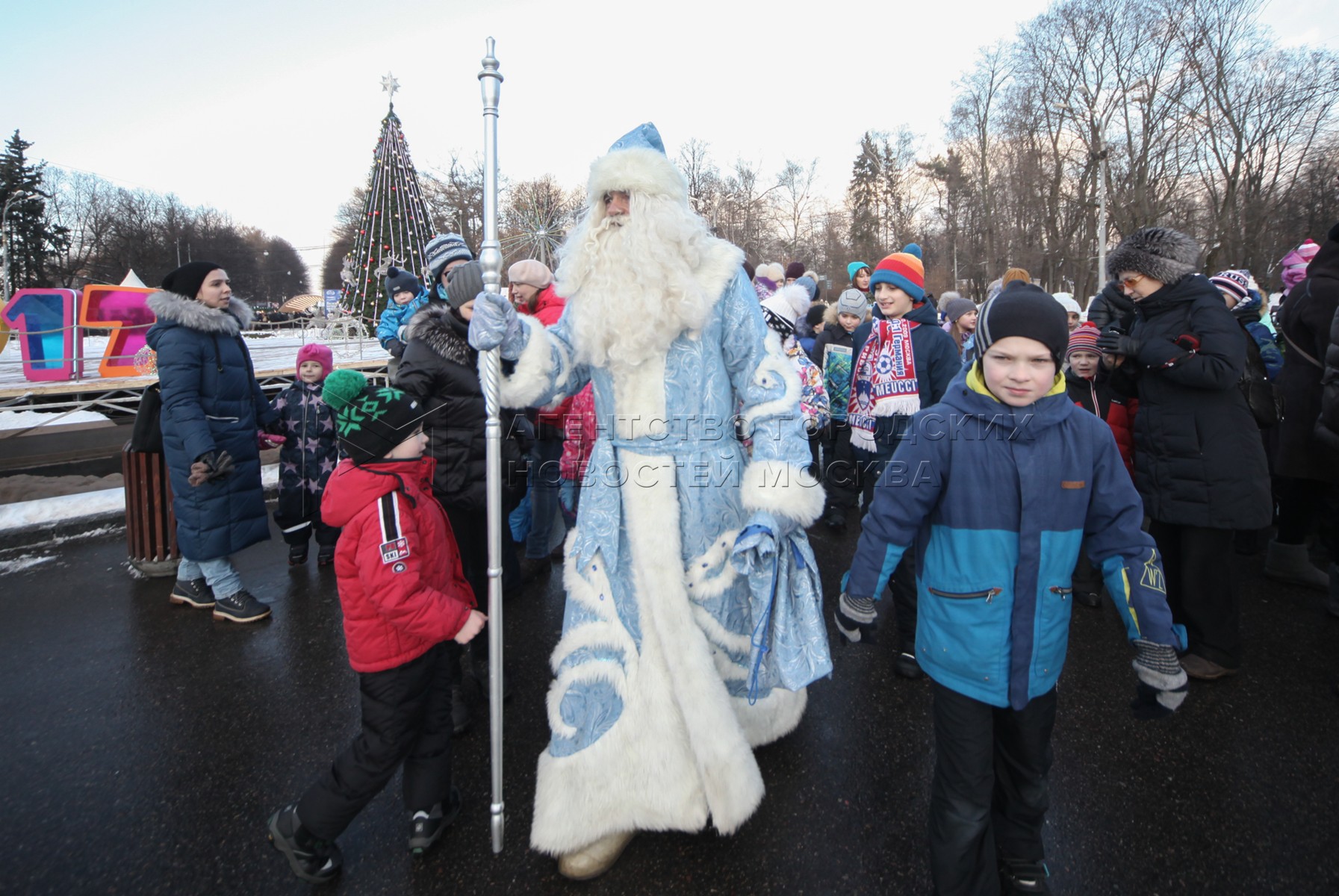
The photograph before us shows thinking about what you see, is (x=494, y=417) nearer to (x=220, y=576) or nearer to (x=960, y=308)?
(x=220, y=576)

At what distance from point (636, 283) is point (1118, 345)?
230cm

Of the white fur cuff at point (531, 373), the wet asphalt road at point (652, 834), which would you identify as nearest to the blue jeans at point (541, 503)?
the wet asphalt road at point (652, 834)

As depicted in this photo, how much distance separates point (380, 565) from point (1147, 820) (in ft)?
8.54

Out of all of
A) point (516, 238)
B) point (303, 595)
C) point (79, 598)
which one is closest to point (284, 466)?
point (303, 595)

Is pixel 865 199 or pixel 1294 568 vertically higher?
pixel 865 199

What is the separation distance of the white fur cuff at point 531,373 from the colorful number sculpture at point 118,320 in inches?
450

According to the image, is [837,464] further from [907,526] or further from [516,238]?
[907,526]

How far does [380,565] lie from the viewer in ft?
6.62

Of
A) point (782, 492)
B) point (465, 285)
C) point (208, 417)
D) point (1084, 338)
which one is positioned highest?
point (465, 285)

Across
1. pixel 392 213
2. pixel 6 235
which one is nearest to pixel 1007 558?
pixel 392 213

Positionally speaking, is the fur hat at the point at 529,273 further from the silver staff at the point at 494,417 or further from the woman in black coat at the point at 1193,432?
the woman in black coat at the point at 1193,432

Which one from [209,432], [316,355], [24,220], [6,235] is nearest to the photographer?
[209,432]

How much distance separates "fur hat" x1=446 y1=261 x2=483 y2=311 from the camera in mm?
3090

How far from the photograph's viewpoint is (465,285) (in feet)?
10.2
